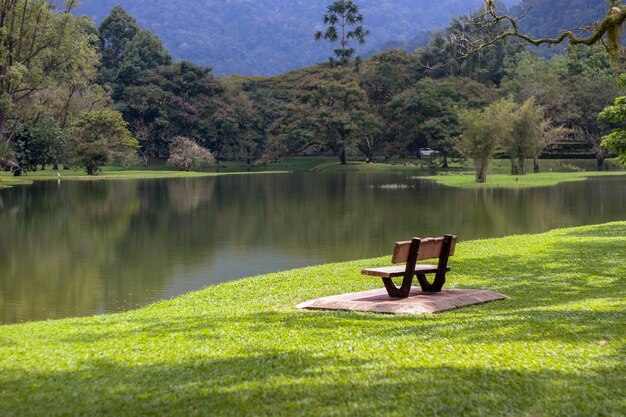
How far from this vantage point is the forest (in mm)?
77125

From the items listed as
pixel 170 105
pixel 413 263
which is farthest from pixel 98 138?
pixel 413 263

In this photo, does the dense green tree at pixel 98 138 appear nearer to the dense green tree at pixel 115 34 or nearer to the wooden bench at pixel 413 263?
the dense green tree at pixel 115 34

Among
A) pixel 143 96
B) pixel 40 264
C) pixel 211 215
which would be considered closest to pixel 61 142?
pixel 143 96

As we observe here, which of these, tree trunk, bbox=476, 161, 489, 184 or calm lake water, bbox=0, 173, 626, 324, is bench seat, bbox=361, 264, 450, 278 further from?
tree trunk, bbox=476, 161, 489, 184

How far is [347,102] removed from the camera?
98.2 meters

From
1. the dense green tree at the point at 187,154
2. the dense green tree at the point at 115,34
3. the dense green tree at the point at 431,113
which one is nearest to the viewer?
the dense green tree at the point at 431,113

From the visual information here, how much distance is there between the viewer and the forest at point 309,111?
77.1 meters

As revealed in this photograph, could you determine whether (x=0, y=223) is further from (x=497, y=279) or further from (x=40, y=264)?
(x=497, y=279)

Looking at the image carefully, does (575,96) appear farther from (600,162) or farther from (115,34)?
(115,34)

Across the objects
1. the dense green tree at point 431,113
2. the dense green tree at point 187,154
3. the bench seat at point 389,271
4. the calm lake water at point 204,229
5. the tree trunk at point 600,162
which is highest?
the dense green tree at point 431,113

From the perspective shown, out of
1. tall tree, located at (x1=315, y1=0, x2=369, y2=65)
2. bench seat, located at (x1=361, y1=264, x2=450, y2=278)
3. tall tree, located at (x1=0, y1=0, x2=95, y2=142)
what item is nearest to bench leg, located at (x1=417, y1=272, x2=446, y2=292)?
bench seat, located at (x1=361, y1=264, x2=450, y2=278)

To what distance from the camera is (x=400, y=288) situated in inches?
493

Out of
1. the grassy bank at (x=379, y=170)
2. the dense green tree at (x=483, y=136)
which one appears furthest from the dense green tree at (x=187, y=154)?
the dense green tree at (x=483, y=136)

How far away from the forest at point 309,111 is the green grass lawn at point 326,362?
2230 inches
